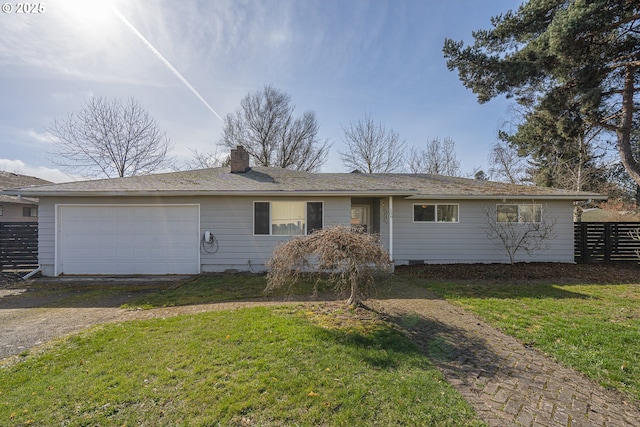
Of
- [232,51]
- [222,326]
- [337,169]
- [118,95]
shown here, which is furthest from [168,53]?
[337,169]

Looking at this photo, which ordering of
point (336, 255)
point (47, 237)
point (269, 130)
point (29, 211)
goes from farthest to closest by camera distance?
point (269, 130), point (29, 211), point (47, 237), point (336, 255)

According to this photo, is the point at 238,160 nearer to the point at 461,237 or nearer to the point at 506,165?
the point at 461,237

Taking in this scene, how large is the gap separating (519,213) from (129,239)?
13.2 m

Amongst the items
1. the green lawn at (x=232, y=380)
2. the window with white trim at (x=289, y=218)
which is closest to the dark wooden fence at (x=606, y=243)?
the window with white trim at (x=289, y=218)

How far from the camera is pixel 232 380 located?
2.88 meters

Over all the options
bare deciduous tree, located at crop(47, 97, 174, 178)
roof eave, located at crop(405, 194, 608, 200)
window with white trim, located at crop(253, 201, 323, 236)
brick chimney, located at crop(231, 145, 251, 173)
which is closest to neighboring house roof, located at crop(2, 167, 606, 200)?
roof eave, located at crop(405, 194, 608, 200)

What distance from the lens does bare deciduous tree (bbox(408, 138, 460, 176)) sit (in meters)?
24.2

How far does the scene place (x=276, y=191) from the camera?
8.27 m

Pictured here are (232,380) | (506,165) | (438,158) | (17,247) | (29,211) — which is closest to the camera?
(232,380)

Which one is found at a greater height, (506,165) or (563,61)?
(563,61)

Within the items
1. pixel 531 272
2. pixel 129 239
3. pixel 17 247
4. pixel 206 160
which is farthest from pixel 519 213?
pixel 206 160

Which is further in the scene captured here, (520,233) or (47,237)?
(520,233)

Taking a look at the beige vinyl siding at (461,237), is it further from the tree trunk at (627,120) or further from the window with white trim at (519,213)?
the tree trunk at (627,120)

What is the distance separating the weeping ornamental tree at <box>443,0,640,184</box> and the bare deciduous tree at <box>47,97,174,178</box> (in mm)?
17523
